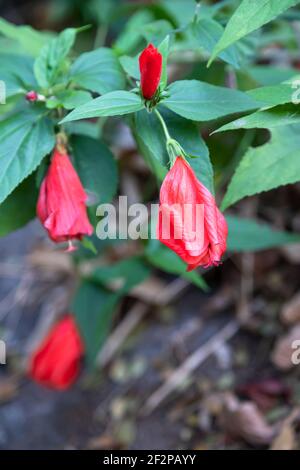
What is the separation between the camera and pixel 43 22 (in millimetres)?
3197

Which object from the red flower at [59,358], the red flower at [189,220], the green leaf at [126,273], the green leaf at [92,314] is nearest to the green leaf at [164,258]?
the green leaf at [126,273]

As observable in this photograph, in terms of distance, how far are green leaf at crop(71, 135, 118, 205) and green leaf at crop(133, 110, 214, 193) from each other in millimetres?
178

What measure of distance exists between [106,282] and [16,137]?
2.20ft

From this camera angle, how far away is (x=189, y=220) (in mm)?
782

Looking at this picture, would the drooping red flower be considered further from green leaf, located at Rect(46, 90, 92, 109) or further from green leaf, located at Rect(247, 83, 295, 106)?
green leaf, located at Rect(247, 83, 295, 106)

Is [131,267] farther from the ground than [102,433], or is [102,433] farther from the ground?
[131,267]

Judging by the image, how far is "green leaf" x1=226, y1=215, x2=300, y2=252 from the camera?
1.35 meters

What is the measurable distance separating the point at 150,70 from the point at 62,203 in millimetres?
229

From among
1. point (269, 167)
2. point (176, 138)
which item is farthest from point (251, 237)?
point (176, 138)

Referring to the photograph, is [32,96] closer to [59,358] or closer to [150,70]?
[150,70]

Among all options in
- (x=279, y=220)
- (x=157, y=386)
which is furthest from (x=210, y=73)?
(x=157, y=386)

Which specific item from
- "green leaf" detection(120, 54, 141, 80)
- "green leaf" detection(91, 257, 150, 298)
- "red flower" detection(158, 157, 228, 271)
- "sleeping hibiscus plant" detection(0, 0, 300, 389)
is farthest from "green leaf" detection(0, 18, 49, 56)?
"red flower" detection(158, 157, 228, 271)

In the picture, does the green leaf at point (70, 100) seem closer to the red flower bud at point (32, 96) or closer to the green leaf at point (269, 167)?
the red flower bud at point (32, 96)

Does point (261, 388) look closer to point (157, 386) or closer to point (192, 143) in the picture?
point (157, 386)
